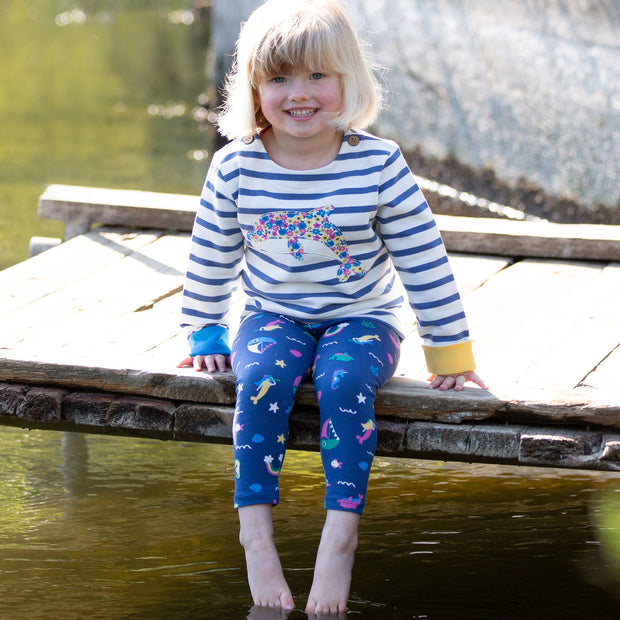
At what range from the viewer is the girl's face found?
255cm

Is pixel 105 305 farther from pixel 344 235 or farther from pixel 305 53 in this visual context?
pixel 305 53

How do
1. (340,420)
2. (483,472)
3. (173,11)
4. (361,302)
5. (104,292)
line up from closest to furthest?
(340,420)
(361,302)
(104,292)
(483,472)
(173,11)

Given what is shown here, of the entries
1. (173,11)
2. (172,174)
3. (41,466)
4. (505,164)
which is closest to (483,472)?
(41,466)

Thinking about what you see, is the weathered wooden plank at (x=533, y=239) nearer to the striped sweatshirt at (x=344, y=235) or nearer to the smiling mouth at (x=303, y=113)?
the striped sweatshirt at (x=344, y=235)

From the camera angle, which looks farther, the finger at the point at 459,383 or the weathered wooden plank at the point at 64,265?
the weathered wooden plank at the point at 64,265

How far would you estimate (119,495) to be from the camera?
3582 millimetres

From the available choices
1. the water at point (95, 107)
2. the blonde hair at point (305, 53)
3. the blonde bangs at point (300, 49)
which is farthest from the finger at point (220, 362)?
the water at point (95, 107)

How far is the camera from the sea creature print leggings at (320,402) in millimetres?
2379

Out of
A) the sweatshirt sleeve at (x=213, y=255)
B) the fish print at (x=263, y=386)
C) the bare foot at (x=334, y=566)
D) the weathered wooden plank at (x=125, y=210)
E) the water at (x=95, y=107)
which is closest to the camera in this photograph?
the bare foot at (x=334, y=566)

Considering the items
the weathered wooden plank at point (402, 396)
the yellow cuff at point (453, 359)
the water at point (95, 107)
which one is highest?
the yellow cuff at point (453, 359)

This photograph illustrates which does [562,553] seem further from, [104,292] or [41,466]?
[41,466]

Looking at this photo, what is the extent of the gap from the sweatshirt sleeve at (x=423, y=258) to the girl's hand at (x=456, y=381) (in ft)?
0.05

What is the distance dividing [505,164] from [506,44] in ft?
2.07

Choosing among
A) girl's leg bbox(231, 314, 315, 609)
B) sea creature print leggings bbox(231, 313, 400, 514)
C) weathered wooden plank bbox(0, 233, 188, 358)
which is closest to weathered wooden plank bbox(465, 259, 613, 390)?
sea creature print leggings bbox(231, 313, 400, 514)
